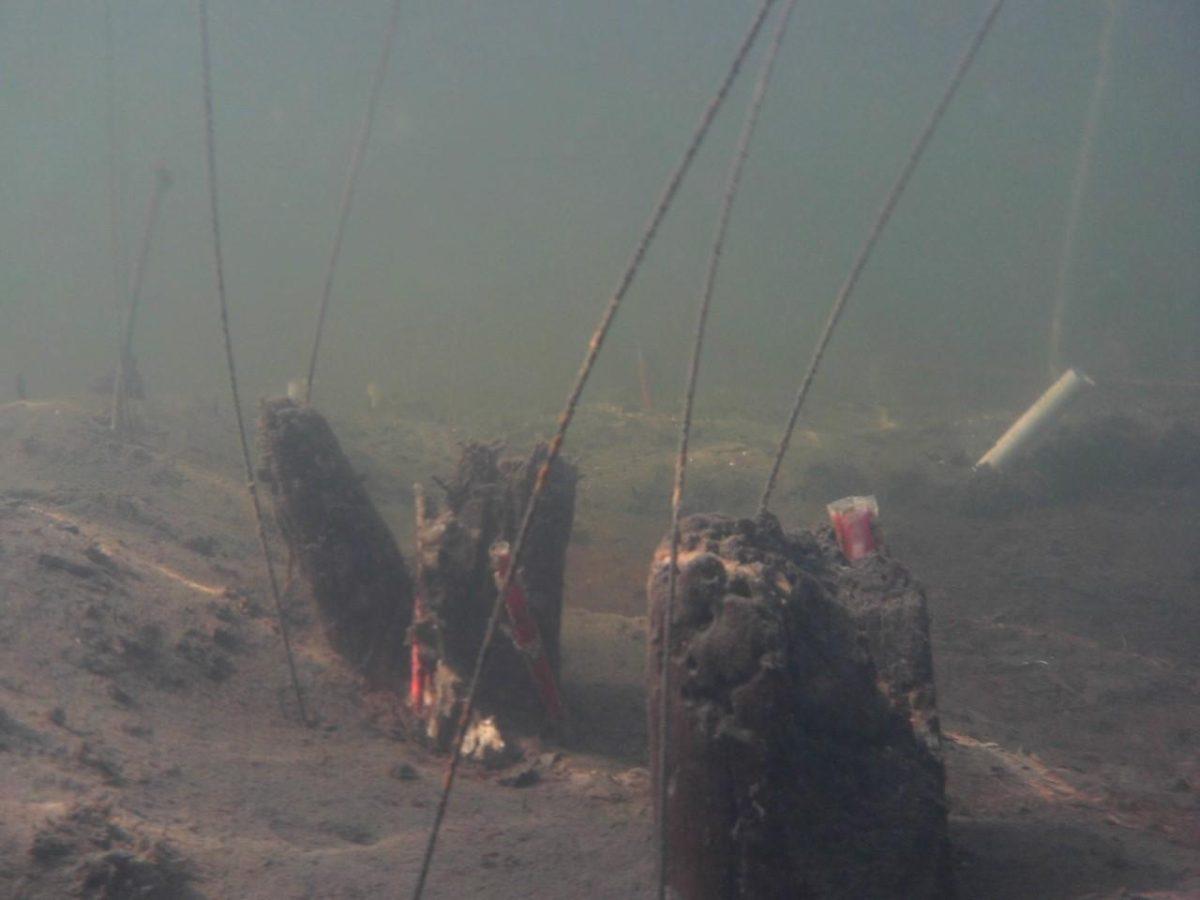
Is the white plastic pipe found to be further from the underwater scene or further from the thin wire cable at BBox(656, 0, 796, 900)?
the thin wire cable at BBox(656, 0, 796, 900)

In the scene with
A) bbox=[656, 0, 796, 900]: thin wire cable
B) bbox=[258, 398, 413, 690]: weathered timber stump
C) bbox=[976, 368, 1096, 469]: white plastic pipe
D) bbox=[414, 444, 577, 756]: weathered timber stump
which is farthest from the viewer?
bbox=[976, 368, 1096, 469]: white plastic pipe

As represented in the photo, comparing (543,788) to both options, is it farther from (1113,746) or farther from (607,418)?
(607,418)

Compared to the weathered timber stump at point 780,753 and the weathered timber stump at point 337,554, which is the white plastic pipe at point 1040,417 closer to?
the weathered timber stump at point 337,554

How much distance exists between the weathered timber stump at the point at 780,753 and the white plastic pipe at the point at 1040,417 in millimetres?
11352

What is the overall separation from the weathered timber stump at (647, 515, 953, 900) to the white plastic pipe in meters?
11.4

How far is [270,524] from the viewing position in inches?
356

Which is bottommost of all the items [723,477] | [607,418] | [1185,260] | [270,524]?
[270,524]

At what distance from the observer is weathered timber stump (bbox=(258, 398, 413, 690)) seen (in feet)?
18.2

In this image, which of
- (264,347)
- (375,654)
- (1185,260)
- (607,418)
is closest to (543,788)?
(375,654)

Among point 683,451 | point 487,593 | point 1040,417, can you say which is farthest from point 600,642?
point 1040,417

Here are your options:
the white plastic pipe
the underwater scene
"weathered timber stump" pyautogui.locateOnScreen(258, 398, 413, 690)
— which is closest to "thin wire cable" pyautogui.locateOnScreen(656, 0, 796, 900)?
the underwater scene

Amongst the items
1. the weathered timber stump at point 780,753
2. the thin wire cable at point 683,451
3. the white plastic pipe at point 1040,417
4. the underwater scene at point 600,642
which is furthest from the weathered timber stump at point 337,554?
the white plastic pipe at point 1040,417

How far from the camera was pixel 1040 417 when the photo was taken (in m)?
13.3

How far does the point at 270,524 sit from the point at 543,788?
6018 mm
